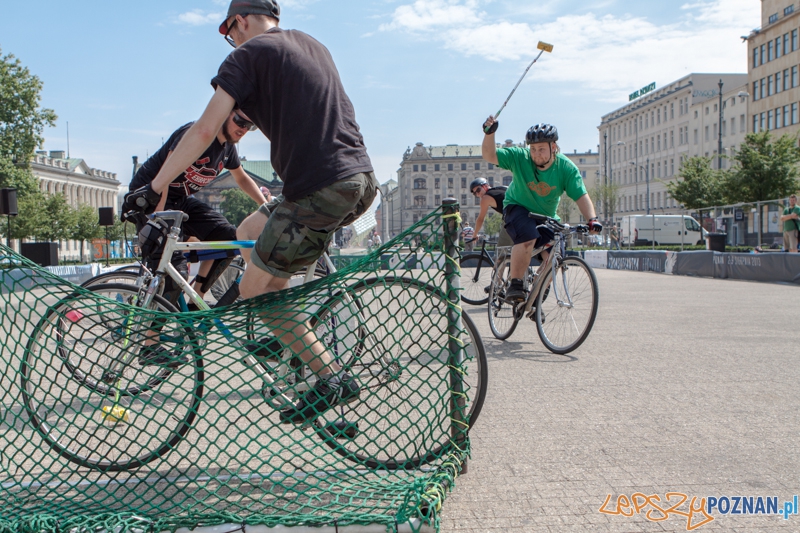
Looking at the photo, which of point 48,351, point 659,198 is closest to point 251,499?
point 48,351

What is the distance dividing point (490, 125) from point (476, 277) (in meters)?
3.68

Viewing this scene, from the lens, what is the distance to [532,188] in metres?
6.57

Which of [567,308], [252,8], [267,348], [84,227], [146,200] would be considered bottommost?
[567,308]

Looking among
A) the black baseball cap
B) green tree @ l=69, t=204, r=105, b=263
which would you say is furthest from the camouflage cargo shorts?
green tree @ l=69, t=204, r=105, b=263

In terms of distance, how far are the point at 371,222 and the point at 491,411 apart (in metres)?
27.7

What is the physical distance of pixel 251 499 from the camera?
2.76 m

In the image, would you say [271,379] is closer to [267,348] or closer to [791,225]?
[267,348]

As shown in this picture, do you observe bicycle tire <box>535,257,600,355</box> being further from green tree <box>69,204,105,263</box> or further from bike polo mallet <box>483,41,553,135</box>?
green tree <box>69,204,105,263</box>

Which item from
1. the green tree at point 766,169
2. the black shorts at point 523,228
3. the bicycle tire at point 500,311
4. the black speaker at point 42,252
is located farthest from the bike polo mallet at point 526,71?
the green tree at point 766,169

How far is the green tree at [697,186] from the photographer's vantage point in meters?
49.7

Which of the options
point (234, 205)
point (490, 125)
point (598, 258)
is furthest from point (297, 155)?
point (234, 205)

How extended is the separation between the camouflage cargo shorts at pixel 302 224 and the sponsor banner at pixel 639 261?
882 inches

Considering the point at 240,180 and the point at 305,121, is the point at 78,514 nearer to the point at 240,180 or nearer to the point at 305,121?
the point at 305,121

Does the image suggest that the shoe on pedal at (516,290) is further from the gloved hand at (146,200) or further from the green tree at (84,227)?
the green tree at (84,227)
